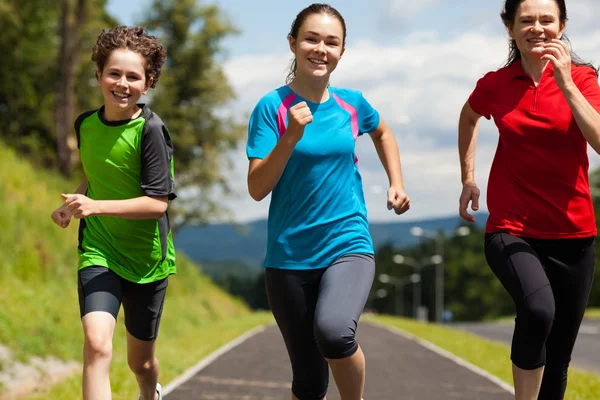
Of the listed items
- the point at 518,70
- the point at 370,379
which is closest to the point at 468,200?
the point at 518,70

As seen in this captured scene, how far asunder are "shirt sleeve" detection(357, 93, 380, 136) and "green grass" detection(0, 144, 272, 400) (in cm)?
396

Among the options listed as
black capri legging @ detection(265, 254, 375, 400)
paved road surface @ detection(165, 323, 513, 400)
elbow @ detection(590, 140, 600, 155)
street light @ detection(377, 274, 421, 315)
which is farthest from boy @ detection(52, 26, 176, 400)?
street light @ detection(377, 274, 421, 315)

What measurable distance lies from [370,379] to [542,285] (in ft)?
22.9

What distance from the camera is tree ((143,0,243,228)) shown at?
38688 mm

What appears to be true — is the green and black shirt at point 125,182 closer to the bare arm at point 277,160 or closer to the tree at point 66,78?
the bare arm at point 277,160

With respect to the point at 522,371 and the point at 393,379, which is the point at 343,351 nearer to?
the point at 522,371

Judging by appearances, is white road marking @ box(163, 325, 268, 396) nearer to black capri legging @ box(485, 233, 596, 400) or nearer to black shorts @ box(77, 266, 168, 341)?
black shorts @ box(77, 266, 168, 341)

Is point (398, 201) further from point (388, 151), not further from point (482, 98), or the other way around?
point (482, 98)

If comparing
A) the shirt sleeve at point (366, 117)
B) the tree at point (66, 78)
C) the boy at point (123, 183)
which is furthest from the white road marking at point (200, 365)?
the tree at point (66, 78)

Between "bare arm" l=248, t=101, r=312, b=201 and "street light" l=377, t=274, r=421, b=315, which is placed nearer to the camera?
"bare arm" l=248, t=101, r=312, b=201

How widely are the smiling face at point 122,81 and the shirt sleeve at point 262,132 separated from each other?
0.67 meters

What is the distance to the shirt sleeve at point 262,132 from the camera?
4.60m

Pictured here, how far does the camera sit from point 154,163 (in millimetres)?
4934

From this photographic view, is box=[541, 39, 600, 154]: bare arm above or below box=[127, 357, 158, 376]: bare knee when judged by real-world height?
above
